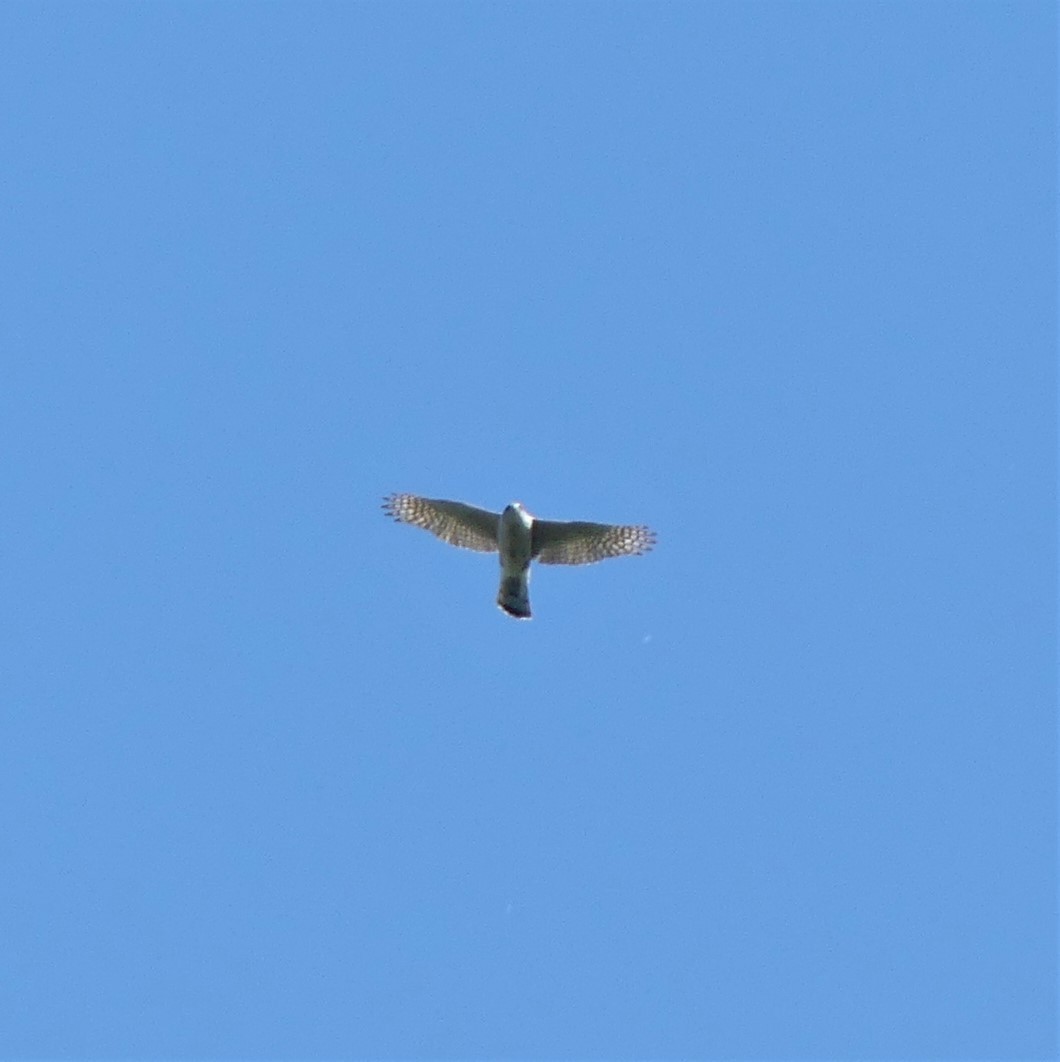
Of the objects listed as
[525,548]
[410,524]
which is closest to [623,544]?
[525,548]

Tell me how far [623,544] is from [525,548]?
4.36ft

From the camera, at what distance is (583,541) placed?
701 inches

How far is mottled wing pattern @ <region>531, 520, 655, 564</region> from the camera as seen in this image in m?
17.5

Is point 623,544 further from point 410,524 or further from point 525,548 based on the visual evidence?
point 410,524

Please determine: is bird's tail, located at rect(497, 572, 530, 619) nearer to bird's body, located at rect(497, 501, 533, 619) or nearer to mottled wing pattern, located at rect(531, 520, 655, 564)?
bird's body, located at rect(497, 501, 533, 619)

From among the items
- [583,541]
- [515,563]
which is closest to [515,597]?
[515,563]

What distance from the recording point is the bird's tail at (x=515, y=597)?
1730 centimetres

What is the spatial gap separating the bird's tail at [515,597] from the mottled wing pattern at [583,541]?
470 millimetres

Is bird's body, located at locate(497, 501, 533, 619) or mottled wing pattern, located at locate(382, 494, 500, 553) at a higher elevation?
mottled wing pattern, located at locate(382, 494, 500, 553)

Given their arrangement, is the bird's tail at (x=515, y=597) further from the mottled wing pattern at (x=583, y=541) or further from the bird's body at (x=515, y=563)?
the mottled wing pattern at (x=583, y=541)

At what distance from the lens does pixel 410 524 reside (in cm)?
1845

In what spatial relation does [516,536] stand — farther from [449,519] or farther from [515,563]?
[449,519]

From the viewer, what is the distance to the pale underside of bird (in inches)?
681

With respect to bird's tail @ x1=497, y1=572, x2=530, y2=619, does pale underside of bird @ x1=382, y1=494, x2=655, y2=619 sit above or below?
above
